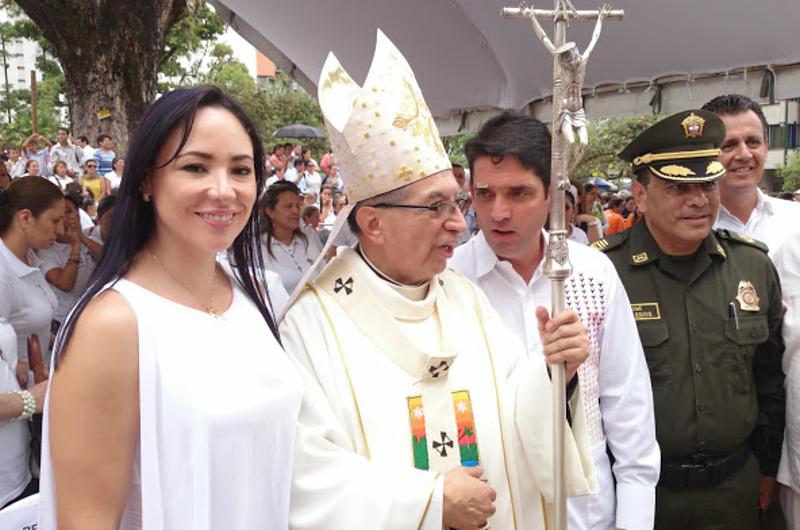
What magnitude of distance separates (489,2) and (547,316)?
341 centimetres

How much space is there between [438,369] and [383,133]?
68 centimetres

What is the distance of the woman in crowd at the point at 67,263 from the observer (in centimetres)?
474

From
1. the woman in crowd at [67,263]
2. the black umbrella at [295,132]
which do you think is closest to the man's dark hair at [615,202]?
the black umbrella at [295,132]

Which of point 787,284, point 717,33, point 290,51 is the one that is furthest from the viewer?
point 290,51

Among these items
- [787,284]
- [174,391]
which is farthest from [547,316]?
[787,284]

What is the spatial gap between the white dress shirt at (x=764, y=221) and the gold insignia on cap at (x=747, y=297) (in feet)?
3.67

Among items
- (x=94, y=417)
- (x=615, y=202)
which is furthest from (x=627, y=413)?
(x=615, y=202)

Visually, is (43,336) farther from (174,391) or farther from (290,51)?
(290,51)

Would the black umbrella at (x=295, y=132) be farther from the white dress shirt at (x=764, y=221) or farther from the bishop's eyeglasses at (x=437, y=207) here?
the bishop's eyeglasses at (x=437, y=207)

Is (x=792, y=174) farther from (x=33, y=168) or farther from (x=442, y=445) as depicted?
(x=442, y=445)

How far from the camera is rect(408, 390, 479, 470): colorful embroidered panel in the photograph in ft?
6.60

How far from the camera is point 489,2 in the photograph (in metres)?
4.87

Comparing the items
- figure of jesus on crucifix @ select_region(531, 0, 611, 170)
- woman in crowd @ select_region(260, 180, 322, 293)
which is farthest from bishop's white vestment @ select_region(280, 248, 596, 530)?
woman in crowd @ select_region(260, 180, 322, 293)

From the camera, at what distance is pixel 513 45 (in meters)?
5.55
